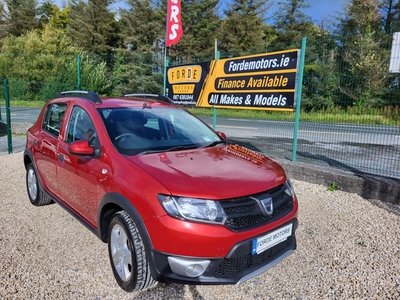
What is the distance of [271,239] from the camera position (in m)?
2.47

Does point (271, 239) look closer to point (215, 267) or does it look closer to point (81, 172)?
point (215, 267)

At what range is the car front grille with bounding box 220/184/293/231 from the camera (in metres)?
2.26

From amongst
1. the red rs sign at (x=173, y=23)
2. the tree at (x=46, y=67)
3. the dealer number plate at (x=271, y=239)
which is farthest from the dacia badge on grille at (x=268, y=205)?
the tree at (x=46, y=67)

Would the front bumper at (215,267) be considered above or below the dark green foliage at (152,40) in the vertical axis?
below

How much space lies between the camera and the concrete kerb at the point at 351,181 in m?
4.43

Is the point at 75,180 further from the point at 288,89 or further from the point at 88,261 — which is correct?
the point at 288,89

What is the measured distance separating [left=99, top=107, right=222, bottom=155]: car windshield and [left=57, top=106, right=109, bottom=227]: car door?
0.72 feet

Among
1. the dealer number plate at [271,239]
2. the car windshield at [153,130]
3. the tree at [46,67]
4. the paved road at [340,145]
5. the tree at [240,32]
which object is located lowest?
the dealer number plate at [271,239]

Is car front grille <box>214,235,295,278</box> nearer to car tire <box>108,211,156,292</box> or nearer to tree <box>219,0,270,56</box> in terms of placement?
car tire <box>108,211,156,292</box>

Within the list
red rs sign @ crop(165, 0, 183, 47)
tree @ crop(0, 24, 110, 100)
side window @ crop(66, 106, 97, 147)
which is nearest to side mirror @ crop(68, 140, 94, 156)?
side window @ crop(66, 106, 97, 147)

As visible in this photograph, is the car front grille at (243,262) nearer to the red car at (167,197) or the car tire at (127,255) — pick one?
the red car at (167,197)

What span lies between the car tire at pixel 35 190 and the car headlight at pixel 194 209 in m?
2.81

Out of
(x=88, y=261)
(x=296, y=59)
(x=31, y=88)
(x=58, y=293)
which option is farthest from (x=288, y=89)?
(x=31, y=88)

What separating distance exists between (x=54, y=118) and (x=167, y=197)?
8.67ft
